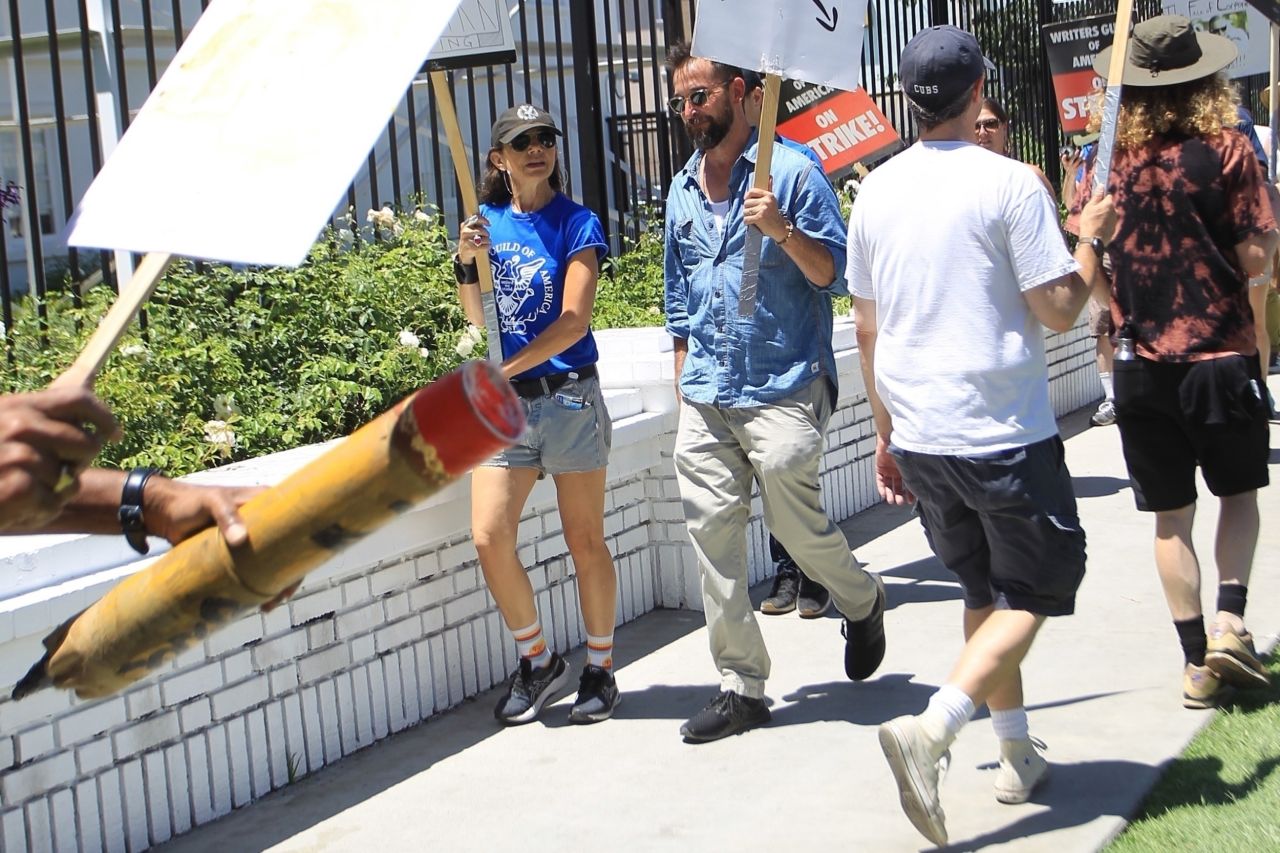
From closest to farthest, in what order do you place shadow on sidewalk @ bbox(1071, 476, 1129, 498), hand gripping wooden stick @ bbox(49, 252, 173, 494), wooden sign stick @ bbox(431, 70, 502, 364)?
hand gripping wooden stick @ bbox(49, 252, 173, 494) → wooden sign stick @ bbox(431, 70, 502, 364) → shadow on sidewalk @ bbox(1071, 476, 1129, 498)

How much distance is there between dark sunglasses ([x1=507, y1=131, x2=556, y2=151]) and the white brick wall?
108 cm

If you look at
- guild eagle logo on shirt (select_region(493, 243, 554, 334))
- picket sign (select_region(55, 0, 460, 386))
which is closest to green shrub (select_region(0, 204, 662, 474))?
guild eagle logo on shirt (select_region(493, 243, 554, 334))

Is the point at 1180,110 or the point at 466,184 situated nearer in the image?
the point at 1180,110

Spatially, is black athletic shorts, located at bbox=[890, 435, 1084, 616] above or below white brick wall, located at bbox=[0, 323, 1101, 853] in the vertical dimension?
above

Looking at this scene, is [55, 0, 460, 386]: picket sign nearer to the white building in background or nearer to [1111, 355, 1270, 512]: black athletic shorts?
[1111, 355, 1270, 512]: black athletic shorts

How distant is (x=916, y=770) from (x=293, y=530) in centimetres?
207

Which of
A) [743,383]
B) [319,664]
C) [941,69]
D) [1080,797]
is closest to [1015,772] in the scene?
[1080,797]

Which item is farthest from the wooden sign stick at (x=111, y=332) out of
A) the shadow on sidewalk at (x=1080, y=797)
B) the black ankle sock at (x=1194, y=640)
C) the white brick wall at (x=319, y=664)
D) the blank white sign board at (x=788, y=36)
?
the black ankle sock at (x=1194, y=640)

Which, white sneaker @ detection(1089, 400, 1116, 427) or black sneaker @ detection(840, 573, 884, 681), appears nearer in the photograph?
black sneaker @ detection(840, 573, 884, 681)

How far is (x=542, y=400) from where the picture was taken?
15.9ft

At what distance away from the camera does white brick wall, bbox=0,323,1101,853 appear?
3.77 metres

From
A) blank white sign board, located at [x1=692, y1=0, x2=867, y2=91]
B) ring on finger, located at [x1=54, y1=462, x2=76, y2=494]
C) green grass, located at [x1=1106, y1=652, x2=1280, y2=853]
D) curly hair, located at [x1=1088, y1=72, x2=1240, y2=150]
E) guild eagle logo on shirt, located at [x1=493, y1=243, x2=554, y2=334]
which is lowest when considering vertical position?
green grass, located at [x1=1106, y1=652, x2=1280, y2=853]

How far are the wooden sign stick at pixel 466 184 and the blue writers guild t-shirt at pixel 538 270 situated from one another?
5cm

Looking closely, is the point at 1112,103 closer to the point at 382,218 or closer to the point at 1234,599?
the point at 1234,599
